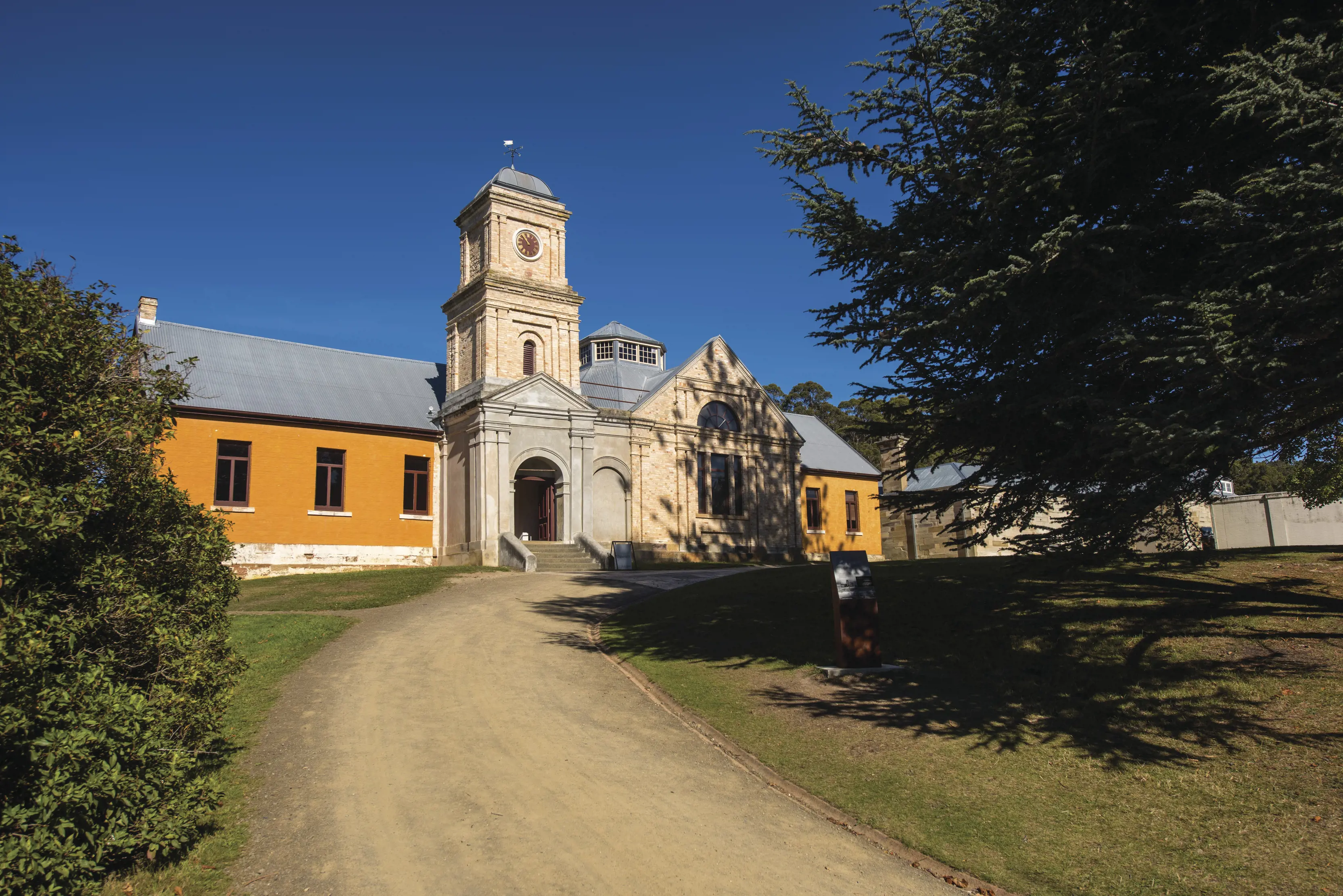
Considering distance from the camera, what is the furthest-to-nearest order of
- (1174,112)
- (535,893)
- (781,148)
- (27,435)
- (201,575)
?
(781,148) < (1174,112) < (201,575) < (535,893) < (27,435)

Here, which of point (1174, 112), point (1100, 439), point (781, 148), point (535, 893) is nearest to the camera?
point (535, 893)

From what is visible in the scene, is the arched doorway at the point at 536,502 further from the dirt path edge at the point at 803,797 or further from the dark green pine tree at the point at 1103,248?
the dark green pine tree at the point at 1103,248

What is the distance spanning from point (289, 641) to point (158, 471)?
7689 millimetres

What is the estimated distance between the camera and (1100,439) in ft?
29.5

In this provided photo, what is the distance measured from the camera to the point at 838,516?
40.1 meters

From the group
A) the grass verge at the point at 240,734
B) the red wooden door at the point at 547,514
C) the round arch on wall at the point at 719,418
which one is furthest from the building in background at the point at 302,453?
the grass verge at the point at 240,734

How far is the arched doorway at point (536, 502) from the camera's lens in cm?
3016

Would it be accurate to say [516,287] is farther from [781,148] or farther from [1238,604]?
[1238,604]

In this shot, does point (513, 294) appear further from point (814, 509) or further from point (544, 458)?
point (814, 509)

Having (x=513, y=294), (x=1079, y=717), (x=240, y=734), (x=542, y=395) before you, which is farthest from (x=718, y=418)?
(x=240, y=734)

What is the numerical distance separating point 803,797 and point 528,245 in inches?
1022

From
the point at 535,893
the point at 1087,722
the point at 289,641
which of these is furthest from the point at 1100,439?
the point at 289,641

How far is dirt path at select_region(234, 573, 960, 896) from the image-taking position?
6547 mm

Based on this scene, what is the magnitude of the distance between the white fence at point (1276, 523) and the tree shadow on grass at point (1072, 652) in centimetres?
2112
